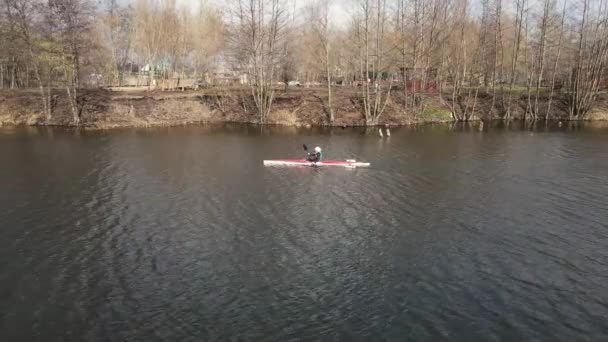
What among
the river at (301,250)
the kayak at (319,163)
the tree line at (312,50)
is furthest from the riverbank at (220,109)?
the kayak at (319,163)

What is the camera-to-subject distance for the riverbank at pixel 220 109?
6084 centimetres

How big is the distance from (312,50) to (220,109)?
23.4 metres

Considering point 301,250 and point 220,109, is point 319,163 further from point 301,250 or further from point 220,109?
point 220,109

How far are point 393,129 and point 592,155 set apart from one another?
23.1 m

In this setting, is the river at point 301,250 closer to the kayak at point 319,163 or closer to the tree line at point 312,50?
the kayak at point 319,163

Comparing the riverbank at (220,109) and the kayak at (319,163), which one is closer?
the kayak at (319,163)

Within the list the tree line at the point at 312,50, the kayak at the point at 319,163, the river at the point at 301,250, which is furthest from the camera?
the tree line at the point at 312,50

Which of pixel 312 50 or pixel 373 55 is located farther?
pixel 312 50

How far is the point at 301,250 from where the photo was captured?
68.5 ft

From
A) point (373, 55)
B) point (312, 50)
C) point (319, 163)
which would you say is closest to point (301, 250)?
point (319, 163)

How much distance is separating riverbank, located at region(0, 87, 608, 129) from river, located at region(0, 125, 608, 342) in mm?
23302

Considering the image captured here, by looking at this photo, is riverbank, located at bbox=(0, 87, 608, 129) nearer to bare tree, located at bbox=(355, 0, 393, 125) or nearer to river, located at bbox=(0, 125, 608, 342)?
bare tree, located at bbox=(355, 0, 393, 125)

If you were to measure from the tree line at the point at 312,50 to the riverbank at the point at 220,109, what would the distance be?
3.44 ft

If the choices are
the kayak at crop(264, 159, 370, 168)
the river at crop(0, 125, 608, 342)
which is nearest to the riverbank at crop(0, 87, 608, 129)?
the river at crop(0, 125, 608, 342)
